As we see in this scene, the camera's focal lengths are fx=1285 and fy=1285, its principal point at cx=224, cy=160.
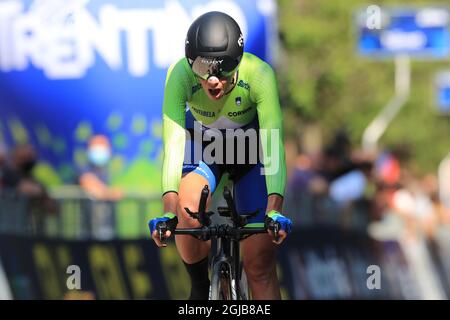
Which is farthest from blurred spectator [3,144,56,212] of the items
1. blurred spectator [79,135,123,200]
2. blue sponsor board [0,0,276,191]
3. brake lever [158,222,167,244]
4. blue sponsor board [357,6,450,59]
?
blue sponsor board [357,6,450,59]

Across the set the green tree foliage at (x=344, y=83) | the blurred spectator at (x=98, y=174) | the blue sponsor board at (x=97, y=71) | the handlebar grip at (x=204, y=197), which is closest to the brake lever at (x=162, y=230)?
the handlebar grip at (x=204, y=197)

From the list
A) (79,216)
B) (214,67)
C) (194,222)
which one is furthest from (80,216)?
(214,67)

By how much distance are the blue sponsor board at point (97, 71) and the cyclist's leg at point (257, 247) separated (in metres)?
7.02

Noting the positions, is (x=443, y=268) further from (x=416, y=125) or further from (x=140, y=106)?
(x=416, y=125)

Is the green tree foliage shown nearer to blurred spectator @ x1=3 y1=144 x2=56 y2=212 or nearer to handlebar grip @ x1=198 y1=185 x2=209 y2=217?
blurred spectator @ x1=3 y1=144 x2=56 y2=212

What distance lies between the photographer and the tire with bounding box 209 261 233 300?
775cm

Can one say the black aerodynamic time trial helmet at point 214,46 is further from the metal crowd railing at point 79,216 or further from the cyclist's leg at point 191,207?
the metal crowd railing at point 79,216

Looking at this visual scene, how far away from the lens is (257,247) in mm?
8438

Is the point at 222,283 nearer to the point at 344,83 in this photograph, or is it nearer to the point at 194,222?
the point at 194,222

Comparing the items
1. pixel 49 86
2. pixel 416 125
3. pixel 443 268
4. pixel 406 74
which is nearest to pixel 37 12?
pixel 49 86

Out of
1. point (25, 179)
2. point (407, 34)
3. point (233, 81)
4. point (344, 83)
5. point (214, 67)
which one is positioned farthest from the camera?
point (344, 83)

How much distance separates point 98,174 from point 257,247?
5.48 metres

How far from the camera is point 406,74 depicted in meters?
43.2

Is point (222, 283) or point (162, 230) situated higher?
point (162, 230)
